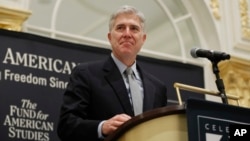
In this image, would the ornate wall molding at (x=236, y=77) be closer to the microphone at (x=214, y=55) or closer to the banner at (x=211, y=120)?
the microphone at (x=214, y=55)

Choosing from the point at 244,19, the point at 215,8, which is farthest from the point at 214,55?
the point at 244,19

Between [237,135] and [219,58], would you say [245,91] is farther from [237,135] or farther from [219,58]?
[237,135]

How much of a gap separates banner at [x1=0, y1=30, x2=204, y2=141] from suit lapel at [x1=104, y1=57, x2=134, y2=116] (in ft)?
7.73

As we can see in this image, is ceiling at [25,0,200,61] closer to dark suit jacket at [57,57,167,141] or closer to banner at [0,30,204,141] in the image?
banner at [0,30,204,141]

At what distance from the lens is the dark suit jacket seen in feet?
9.56

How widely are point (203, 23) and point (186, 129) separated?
17.5 feet

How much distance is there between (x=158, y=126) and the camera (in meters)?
2.55

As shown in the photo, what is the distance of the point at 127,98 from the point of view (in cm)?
310

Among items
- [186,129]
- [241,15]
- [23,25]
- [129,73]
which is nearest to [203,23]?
[241,15]

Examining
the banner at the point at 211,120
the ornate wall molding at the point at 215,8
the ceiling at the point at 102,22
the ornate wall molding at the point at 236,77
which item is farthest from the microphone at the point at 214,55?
the ornate wall molding at the point at 215,8

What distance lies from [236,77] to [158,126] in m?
5.14

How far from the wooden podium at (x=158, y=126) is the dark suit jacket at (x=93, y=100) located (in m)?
0.35

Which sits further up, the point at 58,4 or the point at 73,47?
the point at 58,4

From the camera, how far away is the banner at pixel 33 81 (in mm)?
5441
